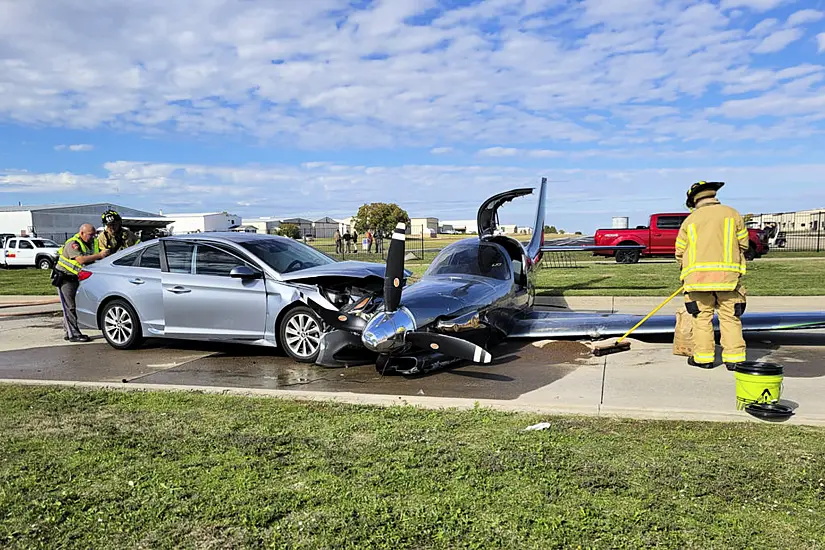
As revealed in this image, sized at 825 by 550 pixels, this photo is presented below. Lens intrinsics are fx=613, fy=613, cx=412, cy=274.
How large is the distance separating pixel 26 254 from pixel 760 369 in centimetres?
3554

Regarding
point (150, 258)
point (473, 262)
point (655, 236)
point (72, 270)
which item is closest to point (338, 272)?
point (473, 262)

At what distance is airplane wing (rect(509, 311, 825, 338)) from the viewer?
7758mm

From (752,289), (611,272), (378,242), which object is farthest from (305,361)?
(378,242)

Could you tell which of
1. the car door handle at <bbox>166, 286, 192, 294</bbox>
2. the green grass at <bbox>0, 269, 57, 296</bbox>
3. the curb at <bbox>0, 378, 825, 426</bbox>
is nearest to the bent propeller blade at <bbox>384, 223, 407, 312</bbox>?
the curb at <bbox>0, 378, 825, 426</bbox>

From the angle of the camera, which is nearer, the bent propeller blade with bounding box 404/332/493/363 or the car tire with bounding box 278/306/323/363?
the bent propeller blade with bounding box 404/332/493/363

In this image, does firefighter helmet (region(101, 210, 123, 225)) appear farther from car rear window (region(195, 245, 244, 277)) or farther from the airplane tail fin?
the airplane tail fin

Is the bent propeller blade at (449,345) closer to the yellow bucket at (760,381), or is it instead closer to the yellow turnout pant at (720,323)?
the yellow bucket at (760,381)

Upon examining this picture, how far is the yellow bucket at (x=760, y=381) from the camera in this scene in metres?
5.05

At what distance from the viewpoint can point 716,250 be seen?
6.61m

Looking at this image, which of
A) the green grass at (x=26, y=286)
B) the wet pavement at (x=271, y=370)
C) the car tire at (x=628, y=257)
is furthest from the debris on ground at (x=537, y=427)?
the car tire at (x=628, y=257)

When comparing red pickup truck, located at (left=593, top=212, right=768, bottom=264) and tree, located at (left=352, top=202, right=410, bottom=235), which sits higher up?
tree, located at (left=352, top=202, right=410, bottom=235)

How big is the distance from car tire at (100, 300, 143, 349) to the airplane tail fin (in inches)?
252

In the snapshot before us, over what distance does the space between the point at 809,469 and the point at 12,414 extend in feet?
21.0

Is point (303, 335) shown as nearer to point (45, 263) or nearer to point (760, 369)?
point (760, 369)
